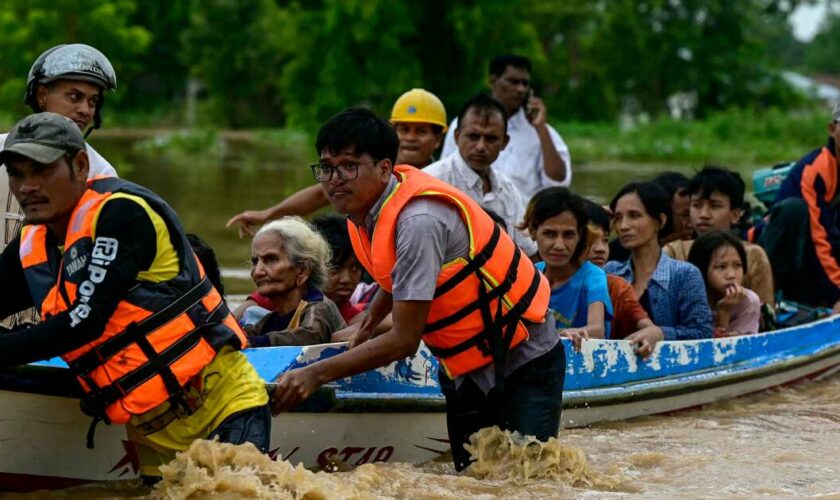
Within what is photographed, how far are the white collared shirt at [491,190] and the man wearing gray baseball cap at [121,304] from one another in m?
3.10

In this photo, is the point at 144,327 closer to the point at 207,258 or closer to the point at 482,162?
the point at 207,258

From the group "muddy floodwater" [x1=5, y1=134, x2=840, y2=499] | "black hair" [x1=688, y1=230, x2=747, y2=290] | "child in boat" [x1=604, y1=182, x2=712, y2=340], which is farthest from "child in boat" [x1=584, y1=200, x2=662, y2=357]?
"black hair" [x1=688, y1=230, x2=747, y2=290]

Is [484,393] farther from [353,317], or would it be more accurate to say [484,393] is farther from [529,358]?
[353,317]

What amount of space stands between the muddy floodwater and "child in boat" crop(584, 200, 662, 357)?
18.5 inches

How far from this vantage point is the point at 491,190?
23.0ft

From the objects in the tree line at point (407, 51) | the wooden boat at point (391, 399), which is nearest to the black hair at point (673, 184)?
the wooden boat at point (391, 399)

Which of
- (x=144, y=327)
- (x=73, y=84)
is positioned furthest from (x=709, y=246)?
(x=144, y=327)

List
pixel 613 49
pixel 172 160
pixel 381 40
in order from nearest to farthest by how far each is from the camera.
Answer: pixel 172 160 → pixel 381 40 → pixel 613 49

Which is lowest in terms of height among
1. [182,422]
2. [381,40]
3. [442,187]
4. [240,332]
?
[182,422]

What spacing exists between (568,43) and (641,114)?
4074 mm

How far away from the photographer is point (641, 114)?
47.2 metres

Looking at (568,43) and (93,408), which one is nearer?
(93,408)

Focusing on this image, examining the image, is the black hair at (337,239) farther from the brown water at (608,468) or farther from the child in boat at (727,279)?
the child in boat at (727,279)

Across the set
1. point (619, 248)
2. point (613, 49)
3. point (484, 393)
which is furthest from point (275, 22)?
point (484, 393)
